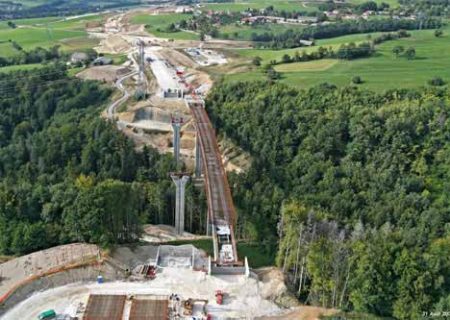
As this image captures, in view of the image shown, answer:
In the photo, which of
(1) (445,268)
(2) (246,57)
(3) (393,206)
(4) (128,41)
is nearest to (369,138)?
(3) (393,206)

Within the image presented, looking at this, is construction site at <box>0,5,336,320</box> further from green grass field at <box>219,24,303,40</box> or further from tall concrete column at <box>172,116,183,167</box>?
green grass field at <box>219,24,303,40</box>

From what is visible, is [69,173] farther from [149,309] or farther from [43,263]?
[149,309]

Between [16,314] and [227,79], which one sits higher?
[227,79]

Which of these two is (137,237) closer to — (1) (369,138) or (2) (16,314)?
(2) (16,314)

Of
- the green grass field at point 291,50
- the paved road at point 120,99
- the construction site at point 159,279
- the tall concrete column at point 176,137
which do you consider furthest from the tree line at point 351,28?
the construction site at point 159,279

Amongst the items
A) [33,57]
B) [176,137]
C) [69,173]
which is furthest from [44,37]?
[176,137]
